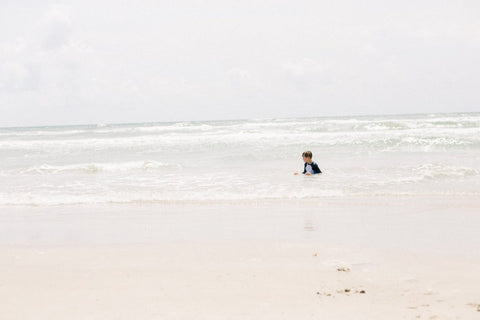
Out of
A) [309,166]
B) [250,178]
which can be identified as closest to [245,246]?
[250,178]

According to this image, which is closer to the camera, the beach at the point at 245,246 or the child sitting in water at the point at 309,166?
the beach at the point at 245,246

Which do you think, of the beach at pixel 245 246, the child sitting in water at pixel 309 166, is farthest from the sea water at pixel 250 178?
the child sitting in water at pixel 309 166

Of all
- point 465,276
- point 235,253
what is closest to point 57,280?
point 235,253

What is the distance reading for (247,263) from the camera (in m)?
4.80

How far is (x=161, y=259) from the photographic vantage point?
5.02 m

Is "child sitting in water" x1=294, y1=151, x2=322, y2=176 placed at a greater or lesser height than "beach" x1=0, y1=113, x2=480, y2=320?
greater

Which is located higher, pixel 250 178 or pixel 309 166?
pixel 309 166

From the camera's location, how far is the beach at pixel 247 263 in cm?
359

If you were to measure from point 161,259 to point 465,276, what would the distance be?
9.96 feet

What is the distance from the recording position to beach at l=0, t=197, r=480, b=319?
3588 millimetres

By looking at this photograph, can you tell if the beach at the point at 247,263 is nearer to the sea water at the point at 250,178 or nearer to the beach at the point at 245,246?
the beach at the point at 245,246

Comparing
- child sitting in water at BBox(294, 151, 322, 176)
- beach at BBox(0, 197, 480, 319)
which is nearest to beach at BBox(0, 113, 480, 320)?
beach at BBox(0, 197, 480, 319)

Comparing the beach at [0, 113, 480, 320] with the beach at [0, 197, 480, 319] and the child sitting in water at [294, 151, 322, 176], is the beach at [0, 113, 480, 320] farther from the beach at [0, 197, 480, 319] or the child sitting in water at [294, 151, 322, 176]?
the child sitting in water at [294, 151, 322, 176]

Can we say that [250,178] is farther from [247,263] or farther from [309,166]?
[247,263]
